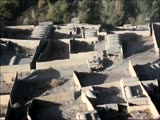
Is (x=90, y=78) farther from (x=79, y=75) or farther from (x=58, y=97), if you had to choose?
(x=58, y=97)

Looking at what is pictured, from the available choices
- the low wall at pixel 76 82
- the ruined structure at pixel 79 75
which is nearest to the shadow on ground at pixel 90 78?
the ruined structure at pixel 79 75

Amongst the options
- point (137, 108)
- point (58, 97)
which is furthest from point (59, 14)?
point (137, 108)

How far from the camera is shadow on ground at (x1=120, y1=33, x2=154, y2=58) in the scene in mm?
25906

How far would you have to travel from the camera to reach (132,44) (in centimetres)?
Answer: 2678

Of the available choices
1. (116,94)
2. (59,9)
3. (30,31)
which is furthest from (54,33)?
(116,94)

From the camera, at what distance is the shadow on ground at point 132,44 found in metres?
25.9

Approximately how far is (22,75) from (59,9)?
357 inches

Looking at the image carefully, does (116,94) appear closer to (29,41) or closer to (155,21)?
(29,41)

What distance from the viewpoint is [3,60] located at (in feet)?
85.4

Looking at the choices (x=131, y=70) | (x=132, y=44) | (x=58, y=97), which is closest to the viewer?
(x=58, y=97)

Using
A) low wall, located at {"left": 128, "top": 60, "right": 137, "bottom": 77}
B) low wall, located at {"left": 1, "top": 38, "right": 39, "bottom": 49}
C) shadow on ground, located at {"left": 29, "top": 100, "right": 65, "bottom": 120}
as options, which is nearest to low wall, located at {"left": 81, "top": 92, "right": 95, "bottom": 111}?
shadow on ground, located at {"left": 29, "top": 100, "right": 65, "bottom": 120}

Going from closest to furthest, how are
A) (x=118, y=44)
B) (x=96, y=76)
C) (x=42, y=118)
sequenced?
(x=42, y=118) < (x=96, y=76) < (x=118, y=44)

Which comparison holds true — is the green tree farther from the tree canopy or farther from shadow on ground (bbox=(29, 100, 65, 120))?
shadow on ground (bbox=(29, 100, 65, 120))

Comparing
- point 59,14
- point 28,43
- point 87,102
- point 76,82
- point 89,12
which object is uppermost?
point 89,12
